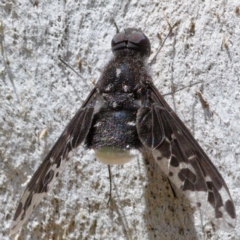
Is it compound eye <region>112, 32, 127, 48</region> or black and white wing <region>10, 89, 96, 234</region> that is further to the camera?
compound eye <region>112, 32, 127, 48</region>

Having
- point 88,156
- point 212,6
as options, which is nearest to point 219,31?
point 212,6

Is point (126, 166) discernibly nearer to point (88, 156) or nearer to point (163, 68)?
point (88, 156)

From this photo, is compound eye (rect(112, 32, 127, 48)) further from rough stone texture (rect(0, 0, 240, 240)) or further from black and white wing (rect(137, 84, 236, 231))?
black and white wing (rect(137, 84, 236, 231))

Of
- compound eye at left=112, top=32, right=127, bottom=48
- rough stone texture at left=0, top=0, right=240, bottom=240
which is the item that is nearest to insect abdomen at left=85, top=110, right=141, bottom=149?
rough stone texture at left=0, top=0, right=240, bottom=240

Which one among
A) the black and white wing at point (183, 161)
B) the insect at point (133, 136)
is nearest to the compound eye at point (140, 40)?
the insect at point (133, 136)

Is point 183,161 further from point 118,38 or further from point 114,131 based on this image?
point 118,38

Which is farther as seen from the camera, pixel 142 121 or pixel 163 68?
pixel 163 68
